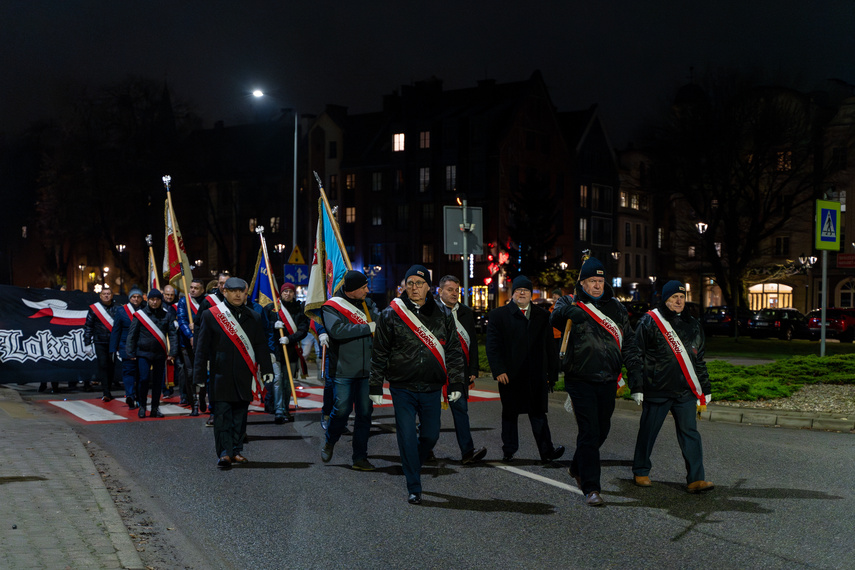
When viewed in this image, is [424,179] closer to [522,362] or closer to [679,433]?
[522,362]

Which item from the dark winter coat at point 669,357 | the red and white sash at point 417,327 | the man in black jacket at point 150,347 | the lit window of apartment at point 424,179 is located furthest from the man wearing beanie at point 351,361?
the lit window of apartment at point 424,179

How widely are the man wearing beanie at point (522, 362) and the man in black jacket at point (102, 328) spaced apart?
31.6ft

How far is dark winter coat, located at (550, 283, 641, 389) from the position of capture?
303 inches

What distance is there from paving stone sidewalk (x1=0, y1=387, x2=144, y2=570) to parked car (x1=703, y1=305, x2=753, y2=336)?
39502mm

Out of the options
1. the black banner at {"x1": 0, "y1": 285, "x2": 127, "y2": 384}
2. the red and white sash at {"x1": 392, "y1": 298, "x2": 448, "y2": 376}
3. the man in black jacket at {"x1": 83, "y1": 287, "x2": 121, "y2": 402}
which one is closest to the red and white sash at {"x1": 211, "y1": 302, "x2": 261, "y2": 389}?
the red and white sash at {"x1": 392, "y1": 298, "x2": 448, "y2": 376}

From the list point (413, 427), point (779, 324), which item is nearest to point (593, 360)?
point (413, 427)

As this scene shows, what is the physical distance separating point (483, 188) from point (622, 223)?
17.7 meters

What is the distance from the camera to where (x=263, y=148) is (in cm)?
8112

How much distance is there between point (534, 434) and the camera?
957 cm

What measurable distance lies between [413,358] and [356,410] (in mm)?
1866

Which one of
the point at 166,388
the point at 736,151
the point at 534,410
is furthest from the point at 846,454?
the point at 736,151

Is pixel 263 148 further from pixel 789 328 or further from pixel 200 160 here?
pixel 789 328

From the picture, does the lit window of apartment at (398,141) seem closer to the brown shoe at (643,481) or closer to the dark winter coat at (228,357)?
the dark winter coat at (228,357)

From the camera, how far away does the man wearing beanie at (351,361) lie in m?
9.47
